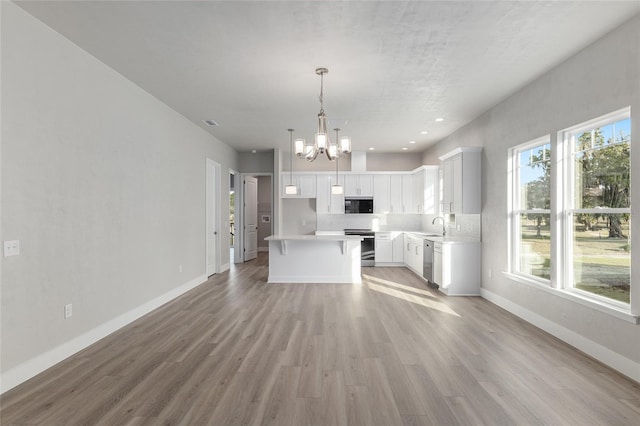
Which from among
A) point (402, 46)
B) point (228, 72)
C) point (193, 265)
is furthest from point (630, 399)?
point (193, 265)

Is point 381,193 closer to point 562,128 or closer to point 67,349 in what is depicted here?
point 562,128

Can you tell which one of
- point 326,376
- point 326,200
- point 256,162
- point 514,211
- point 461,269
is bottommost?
point 326,376

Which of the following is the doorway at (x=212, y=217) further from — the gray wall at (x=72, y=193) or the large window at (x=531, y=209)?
the large window at (x=531, y=209)

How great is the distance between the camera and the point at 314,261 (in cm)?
662

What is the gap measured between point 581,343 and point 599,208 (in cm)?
133

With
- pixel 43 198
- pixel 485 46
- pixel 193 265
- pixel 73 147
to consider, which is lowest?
pixel 193 265

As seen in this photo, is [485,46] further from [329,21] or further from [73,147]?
[73,147]

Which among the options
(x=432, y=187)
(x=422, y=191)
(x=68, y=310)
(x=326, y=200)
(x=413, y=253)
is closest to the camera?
(x=68, y=310)

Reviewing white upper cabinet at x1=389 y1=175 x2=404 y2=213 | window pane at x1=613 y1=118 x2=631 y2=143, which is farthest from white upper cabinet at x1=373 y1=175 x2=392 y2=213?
window pane at x1=613 y1=118 x2=631 y2=143

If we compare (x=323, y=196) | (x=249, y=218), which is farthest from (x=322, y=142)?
(x=249, y=218)

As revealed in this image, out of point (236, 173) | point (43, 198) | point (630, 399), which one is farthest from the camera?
point (236, 173)

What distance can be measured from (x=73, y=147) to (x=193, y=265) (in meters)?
3.32

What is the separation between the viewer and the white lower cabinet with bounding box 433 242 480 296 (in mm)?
5652

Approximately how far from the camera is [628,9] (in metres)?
2.71
